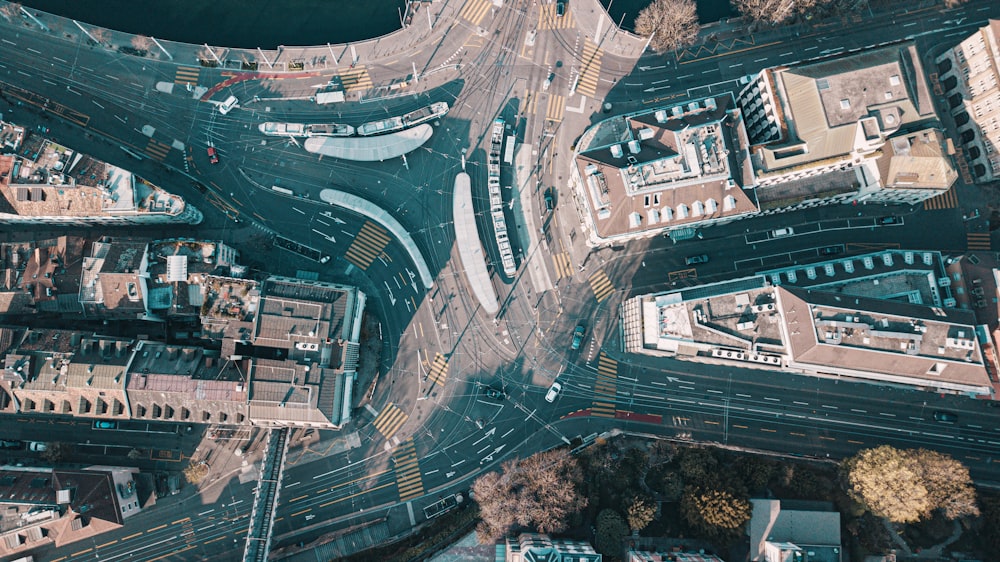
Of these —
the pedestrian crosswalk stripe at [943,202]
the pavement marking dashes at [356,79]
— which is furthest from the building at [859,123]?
the pavement marking dashes at [356,79]

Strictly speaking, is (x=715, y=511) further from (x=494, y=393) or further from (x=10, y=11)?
(x=10, y=11)

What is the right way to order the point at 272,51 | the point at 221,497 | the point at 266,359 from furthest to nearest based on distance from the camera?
the point at 272,51 < the point at 221,497 < the point at 266,359

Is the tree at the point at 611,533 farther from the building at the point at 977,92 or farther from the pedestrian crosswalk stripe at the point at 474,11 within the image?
the pedestrian crosswalk stripe at the point at 474,11

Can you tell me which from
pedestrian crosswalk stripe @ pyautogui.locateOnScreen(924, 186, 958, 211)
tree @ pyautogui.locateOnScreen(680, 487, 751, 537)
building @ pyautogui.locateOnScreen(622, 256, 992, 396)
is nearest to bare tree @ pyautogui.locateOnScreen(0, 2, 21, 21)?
building @ pyautogui.locateOnScreen(622, 256, 992, 396)

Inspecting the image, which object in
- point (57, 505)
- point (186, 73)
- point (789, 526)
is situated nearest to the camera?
point (789, 526)

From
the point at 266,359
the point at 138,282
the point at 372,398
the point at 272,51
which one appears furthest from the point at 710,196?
the point at 138,282

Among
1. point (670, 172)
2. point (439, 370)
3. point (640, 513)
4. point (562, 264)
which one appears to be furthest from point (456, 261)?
point (640, 513)

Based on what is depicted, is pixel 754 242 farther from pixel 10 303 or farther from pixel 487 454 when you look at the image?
pixel 10 303
